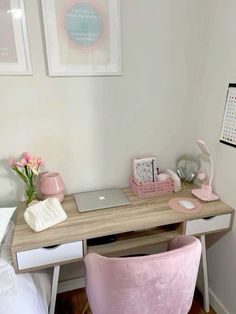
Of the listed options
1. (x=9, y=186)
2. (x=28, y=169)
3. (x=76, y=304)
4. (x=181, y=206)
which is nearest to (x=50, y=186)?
(x=28, y=169)

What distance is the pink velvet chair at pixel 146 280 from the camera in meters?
0.87

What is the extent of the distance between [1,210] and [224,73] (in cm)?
148

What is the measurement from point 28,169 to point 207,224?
1.07 metres

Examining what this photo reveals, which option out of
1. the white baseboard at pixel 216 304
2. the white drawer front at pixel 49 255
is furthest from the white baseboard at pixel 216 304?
the white drawer front at pixel 49 255

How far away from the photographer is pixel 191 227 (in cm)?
138

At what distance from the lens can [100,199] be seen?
4.99 ft

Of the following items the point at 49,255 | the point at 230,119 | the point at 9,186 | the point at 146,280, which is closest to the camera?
the point at 146,280

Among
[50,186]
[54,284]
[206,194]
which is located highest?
[50,186]

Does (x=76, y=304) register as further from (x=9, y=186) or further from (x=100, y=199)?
(x=9, y=186)

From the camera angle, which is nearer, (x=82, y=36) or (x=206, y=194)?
(x=82, y=36)

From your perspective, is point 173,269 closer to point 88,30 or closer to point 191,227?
→ point 191,227

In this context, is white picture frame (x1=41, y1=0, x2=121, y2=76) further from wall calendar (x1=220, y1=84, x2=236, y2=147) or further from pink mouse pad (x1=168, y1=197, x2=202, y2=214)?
pink mouse pad (x1=168, y1=197, x2=202, y2=214)

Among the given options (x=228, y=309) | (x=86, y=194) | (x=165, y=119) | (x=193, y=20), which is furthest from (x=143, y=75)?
(x=228, y=309)

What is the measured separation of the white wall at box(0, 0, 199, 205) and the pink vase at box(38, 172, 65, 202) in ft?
0.42
